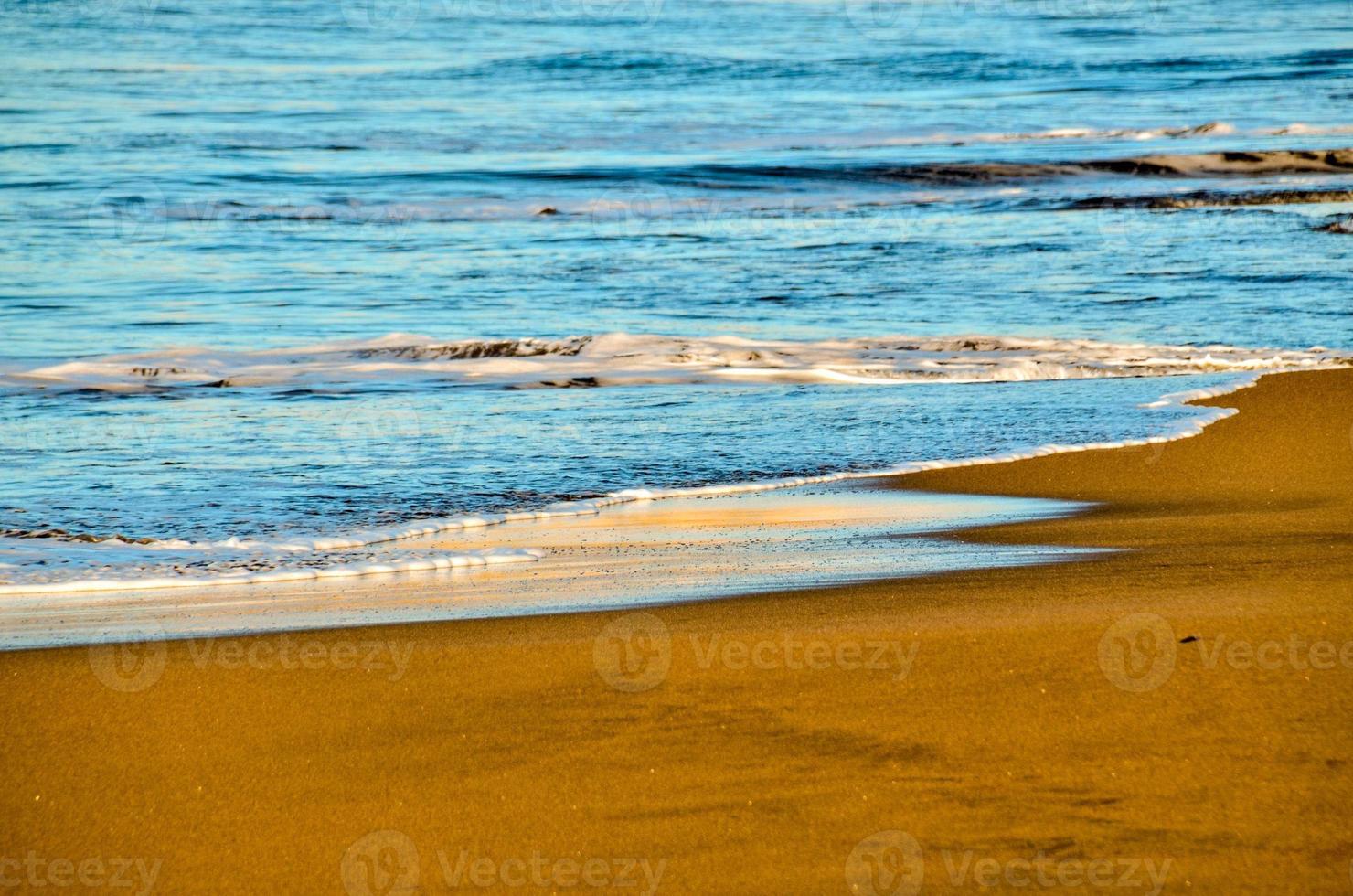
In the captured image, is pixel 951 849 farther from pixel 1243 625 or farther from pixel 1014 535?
pixel 1014 535

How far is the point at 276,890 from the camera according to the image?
108 inches

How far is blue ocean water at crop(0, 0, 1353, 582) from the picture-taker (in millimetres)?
7102

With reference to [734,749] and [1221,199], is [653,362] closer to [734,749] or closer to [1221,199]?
[734,749]

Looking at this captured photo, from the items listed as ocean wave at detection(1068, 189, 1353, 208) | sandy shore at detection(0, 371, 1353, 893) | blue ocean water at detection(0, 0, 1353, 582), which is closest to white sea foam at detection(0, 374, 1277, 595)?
blue ocean water at detection(0, 0, 1353, 582)

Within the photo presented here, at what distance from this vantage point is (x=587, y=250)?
14.7 metres

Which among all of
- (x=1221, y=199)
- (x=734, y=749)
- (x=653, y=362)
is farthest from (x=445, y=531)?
(x=1221, y=199)

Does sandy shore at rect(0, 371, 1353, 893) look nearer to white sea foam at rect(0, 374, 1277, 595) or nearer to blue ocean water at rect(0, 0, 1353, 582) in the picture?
white sea foam at rect(0, 374, 1277, 595)

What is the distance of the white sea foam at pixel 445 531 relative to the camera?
16.1ft

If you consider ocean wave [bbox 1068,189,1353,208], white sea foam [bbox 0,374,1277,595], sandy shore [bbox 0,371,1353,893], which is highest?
ocean wave [bbox 1068,189,1353,208]

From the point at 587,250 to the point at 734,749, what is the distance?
11827 mm

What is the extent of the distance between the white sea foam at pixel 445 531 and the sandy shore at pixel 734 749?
0.95 metres

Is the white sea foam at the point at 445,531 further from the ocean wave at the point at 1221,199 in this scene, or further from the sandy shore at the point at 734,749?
the ocean wave at the point at 1221,199

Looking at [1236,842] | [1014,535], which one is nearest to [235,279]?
[1014,535]

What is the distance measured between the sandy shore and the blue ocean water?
188 centimetres
